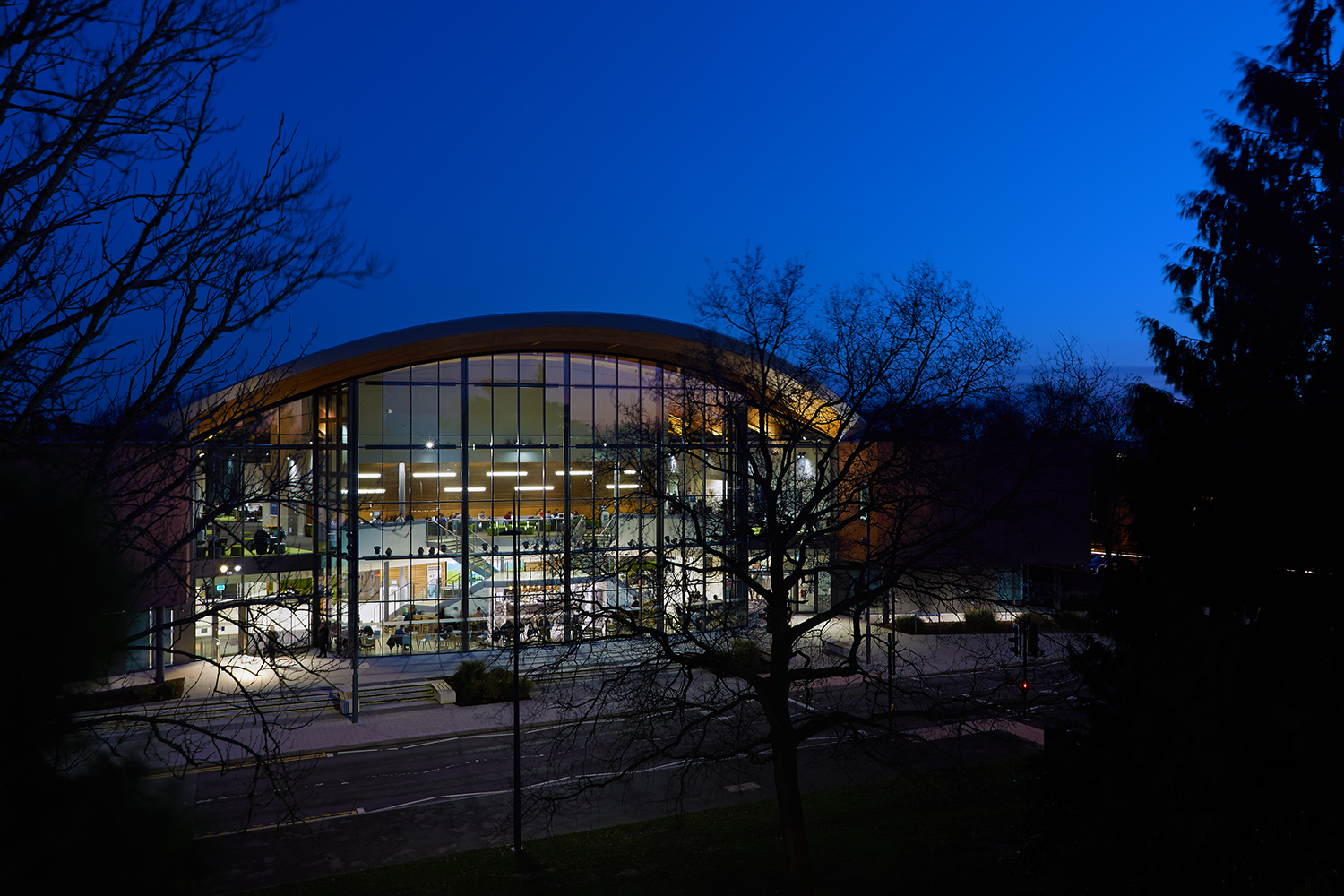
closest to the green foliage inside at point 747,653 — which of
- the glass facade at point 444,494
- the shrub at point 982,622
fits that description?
the glass facade at point 444,494

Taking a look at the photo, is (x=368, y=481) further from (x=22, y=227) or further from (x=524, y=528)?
(x=22, y=227)

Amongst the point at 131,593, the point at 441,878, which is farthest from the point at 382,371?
the point at 131,593

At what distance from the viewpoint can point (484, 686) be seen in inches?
1062

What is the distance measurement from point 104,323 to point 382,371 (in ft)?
95.8

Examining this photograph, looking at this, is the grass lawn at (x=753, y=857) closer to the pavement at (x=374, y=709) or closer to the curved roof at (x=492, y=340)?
the pavement at (x=374, y=709)

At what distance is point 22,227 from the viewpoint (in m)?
4.57

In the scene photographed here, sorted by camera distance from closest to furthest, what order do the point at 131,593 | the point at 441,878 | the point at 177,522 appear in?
the point at 131,593 → the point at 441,878 → the point at 177,522

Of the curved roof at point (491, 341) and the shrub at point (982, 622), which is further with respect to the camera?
the shrub at point (982, 622)

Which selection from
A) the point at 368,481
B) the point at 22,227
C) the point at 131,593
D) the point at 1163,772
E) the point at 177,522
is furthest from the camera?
the point at 368,481

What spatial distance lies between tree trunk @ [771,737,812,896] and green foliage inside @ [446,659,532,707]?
1577 cm

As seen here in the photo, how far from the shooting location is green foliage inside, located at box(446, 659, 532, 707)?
1035 inches

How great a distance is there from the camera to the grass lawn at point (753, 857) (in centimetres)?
1335

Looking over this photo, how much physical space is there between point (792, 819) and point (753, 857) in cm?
387

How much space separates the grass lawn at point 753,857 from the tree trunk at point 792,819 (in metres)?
1.95
